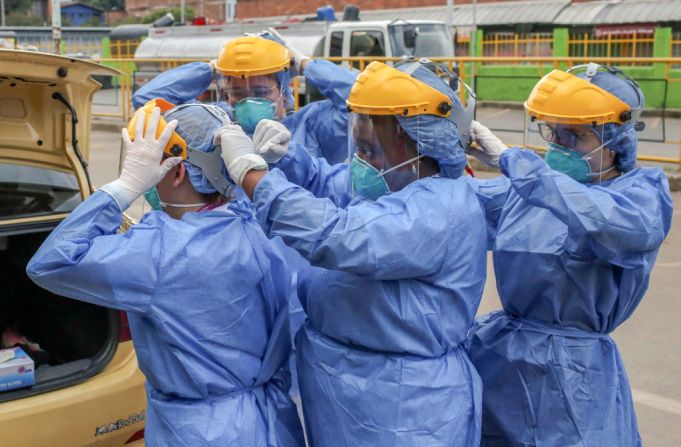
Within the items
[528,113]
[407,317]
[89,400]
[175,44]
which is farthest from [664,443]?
[175,44]

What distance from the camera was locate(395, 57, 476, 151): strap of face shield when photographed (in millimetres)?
2600

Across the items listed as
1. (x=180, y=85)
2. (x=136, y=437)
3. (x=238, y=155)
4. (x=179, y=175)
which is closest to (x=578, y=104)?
(x=238, y=155)

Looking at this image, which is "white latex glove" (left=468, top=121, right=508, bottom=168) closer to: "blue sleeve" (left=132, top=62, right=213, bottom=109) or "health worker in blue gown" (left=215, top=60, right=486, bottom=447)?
"health worker in blue gown" (left=215, top=60, right=486, bottom=447)

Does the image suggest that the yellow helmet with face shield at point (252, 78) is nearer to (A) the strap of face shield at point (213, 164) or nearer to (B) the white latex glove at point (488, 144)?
(B) the white latex glove at point (488, 144)

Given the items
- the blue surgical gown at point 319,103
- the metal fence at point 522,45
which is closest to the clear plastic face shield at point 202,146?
the blue surgical gown at point 319,103

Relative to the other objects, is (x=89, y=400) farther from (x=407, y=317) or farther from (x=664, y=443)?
(x=664, y=443)

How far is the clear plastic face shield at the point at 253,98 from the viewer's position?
4.05 metres

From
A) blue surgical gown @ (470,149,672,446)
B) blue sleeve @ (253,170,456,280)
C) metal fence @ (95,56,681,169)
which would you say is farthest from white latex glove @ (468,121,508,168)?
metal fence @ (95,56,681,169)

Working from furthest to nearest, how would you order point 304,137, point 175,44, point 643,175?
1. point 175,44
2. point 304,137
3. point 643,175

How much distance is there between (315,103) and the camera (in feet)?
15.1

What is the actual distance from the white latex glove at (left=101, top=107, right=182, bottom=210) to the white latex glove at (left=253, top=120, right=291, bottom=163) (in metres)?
0.22

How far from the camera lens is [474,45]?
2269 centimetres

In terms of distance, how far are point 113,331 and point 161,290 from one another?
97cm

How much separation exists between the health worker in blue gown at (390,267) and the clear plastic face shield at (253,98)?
1.48 meters
